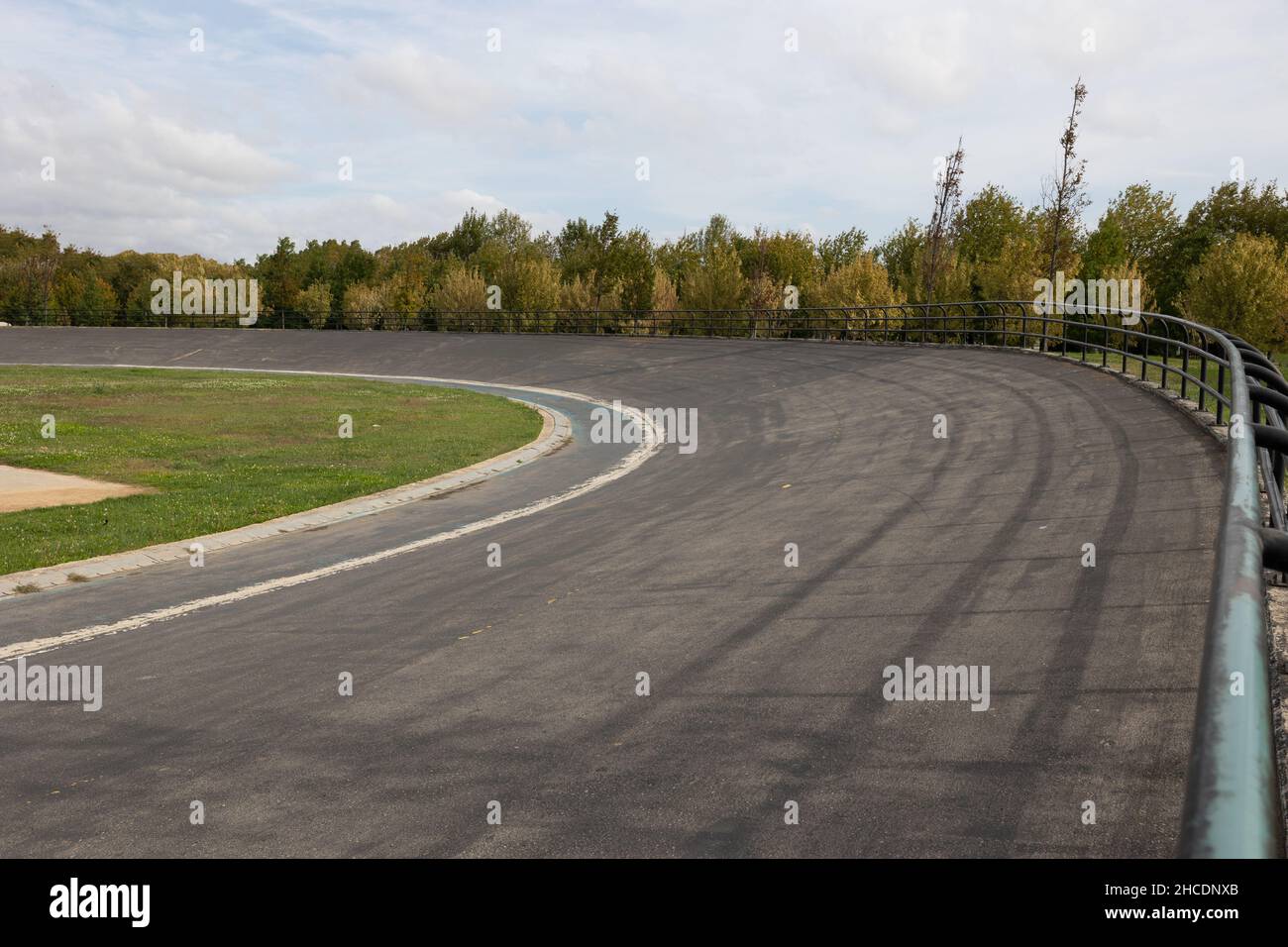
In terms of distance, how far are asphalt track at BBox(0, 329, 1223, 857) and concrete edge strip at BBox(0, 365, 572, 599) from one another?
37 centimetres

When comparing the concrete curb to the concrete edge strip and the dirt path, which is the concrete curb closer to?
the concrete edge strip

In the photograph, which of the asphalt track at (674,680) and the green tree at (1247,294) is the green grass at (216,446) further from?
the green tree at (1247,294)

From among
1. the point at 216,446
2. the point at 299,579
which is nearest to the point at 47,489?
the point at 216,446

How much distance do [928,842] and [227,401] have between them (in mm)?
29835

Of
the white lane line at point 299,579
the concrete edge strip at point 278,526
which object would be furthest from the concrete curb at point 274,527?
the white lane line at point 299,579

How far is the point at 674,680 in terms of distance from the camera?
6539mm

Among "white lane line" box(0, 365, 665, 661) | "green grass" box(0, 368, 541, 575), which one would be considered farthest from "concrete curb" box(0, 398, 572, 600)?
"white lane line" box(0, 365, 665, 661)

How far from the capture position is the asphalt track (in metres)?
4.62

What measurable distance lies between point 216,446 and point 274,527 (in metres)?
8.88

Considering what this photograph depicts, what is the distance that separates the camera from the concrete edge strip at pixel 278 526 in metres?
9.96

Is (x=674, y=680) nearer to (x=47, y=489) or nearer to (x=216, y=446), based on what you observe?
(x=47, y=489)

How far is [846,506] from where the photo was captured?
1227 centimetres
